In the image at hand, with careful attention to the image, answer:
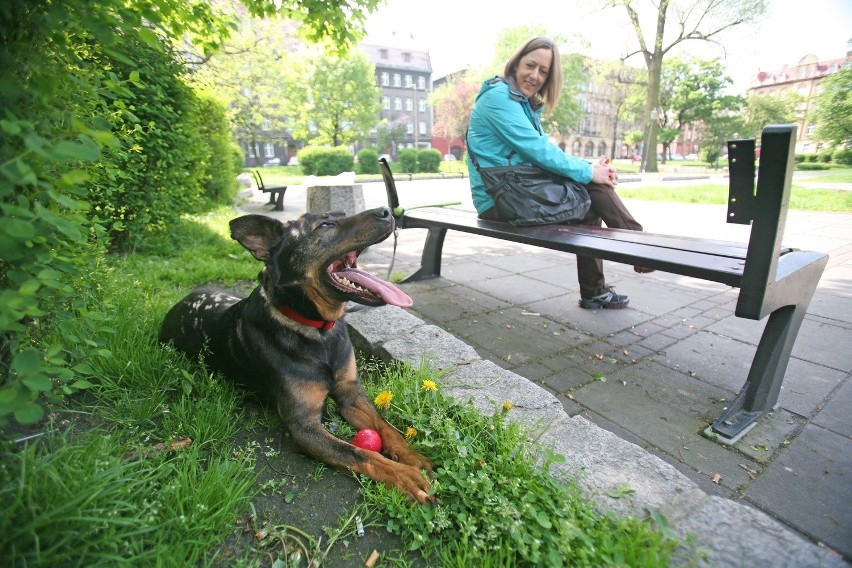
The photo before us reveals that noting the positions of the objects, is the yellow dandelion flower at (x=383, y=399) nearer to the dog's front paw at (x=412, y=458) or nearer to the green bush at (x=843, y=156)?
the dog's front paw at (x=412, y=458)

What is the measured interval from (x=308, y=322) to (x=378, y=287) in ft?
1.38

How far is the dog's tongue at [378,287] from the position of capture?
89.7 inches

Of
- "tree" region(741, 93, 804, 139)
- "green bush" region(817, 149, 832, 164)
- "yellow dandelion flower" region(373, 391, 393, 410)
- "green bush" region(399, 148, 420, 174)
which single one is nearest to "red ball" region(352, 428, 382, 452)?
"yellow dandelion flower" region(373, 391, 393, 410)

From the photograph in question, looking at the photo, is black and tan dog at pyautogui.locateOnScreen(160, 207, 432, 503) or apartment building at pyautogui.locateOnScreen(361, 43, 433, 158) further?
apartment building at pyautogui.locateOnScreen(361, 43, 433, 158)

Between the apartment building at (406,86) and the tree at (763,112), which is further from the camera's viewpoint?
the apartment building at (406,86)

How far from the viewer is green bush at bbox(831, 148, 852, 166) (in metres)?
35.7

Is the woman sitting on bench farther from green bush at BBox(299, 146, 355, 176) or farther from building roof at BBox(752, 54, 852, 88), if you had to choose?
building roof at BBox(752, 54, 852, 88)

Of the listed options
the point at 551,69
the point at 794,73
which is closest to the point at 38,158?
the point at 551,69

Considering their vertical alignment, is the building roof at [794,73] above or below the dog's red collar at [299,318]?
above

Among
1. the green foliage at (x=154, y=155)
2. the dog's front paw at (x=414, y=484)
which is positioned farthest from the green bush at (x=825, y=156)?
the dog's front paw at (x=414, y=484)

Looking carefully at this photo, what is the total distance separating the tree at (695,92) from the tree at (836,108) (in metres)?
19.6

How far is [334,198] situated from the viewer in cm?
721

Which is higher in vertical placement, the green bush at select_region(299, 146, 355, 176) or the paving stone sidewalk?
the green bush at select_region(299, 146, 355, 176)

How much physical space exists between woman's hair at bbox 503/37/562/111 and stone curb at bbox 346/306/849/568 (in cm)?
267
